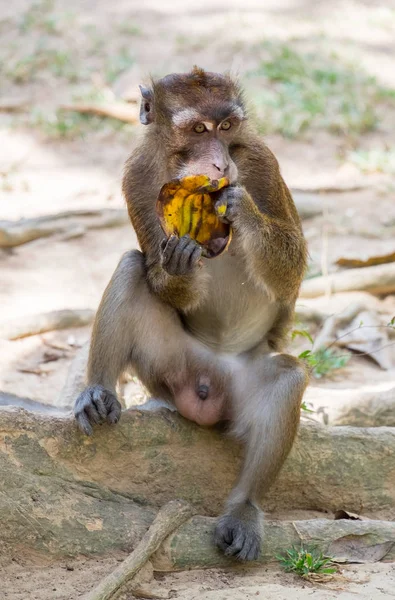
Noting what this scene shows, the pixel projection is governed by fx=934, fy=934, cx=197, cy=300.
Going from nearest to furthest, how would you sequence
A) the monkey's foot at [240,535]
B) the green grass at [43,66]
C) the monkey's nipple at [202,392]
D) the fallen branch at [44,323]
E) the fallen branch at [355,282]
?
the monkey's foot at [240,535]
the monkey's nipple at [202,392]
the fallen branch at [44,323]
the fallen branch at [355,282]
the green grass at [43,66]

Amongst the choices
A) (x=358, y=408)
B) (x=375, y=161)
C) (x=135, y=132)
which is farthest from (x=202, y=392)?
(x=375, y=161)

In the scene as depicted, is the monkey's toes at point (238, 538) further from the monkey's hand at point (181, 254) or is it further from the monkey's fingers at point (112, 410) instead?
the monkey's hand at point (181, 254)

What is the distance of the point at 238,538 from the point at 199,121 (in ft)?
6.49

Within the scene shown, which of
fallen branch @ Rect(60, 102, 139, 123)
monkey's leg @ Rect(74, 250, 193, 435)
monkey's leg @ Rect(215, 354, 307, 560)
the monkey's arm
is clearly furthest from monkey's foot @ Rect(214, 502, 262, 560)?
fallen branch @ Rect(60, 102, 139, 123)

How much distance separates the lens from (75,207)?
987cm

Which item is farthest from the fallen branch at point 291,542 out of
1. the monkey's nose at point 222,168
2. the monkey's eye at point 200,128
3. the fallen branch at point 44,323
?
the fallen branch at point 44,323

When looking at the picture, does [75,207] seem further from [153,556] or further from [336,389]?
[153,556]

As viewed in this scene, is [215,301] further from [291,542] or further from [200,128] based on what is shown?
[291,542]

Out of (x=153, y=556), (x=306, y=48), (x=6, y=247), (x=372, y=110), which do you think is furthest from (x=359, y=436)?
(x=306, y=48)

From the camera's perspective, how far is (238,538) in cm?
427

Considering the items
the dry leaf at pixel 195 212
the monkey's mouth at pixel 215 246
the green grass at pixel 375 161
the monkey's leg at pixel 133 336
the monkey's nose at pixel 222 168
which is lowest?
the green grass at pixel 375 161

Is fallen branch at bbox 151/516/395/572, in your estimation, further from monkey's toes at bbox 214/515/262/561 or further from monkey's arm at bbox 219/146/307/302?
monkey's arm at bbox 219/146/307/302

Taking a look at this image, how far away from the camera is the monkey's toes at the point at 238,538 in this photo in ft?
14.0

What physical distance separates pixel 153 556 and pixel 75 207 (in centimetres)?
614
